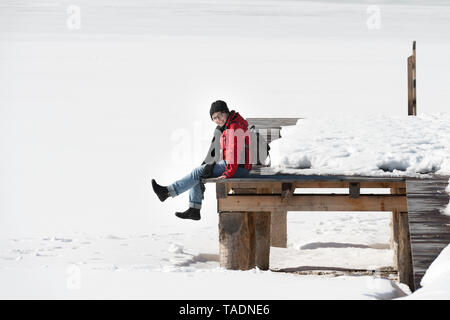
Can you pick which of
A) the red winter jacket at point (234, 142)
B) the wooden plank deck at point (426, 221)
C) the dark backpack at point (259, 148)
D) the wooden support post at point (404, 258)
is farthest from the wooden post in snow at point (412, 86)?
the red winter jacket at point (234, 142)

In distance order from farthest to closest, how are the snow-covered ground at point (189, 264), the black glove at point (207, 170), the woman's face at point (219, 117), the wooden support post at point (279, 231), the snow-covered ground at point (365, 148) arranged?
the wooden support post at point (279, 231) < the snow-covered ground at point (365, 148) < the black glove at point (207, 170) < the woman's face at point (219, 117) < the snow-covered ground at point (189, 264)

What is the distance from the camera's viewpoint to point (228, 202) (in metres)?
9.50

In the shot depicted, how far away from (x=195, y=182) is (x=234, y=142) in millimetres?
822

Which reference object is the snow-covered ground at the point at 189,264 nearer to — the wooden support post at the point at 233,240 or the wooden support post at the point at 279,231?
the wooden support post at the point at 279,231

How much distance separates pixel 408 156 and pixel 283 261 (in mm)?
5634

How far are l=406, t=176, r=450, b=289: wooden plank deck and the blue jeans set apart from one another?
2.15 meters

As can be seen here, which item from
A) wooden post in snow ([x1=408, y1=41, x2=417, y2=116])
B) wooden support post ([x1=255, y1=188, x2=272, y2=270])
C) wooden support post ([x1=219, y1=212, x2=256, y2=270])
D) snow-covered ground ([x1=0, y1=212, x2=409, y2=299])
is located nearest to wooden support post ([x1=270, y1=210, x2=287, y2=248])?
snow-covered ground ([x1=0, y1=212, x2=409, y2=299])

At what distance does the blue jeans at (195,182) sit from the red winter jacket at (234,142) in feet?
0.50

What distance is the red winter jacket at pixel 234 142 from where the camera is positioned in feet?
28.5

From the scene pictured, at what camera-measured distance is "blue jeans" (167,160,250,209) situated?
911 centimetres

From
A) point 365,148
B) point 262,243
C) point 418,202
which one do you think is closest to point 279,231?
point 262,243

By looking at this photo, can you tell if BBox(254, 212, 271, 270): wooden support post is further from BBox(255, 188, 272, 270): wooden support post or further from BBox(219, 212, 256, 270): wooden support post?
BBox(219, 212, 256, 270): wooden support post

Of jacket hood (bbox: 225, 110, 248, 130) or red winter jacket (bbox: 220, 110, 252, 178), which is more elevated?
jacket hood (bbox: 225, 110, 248, 130)

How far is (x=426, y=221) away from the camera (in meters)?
8.00
